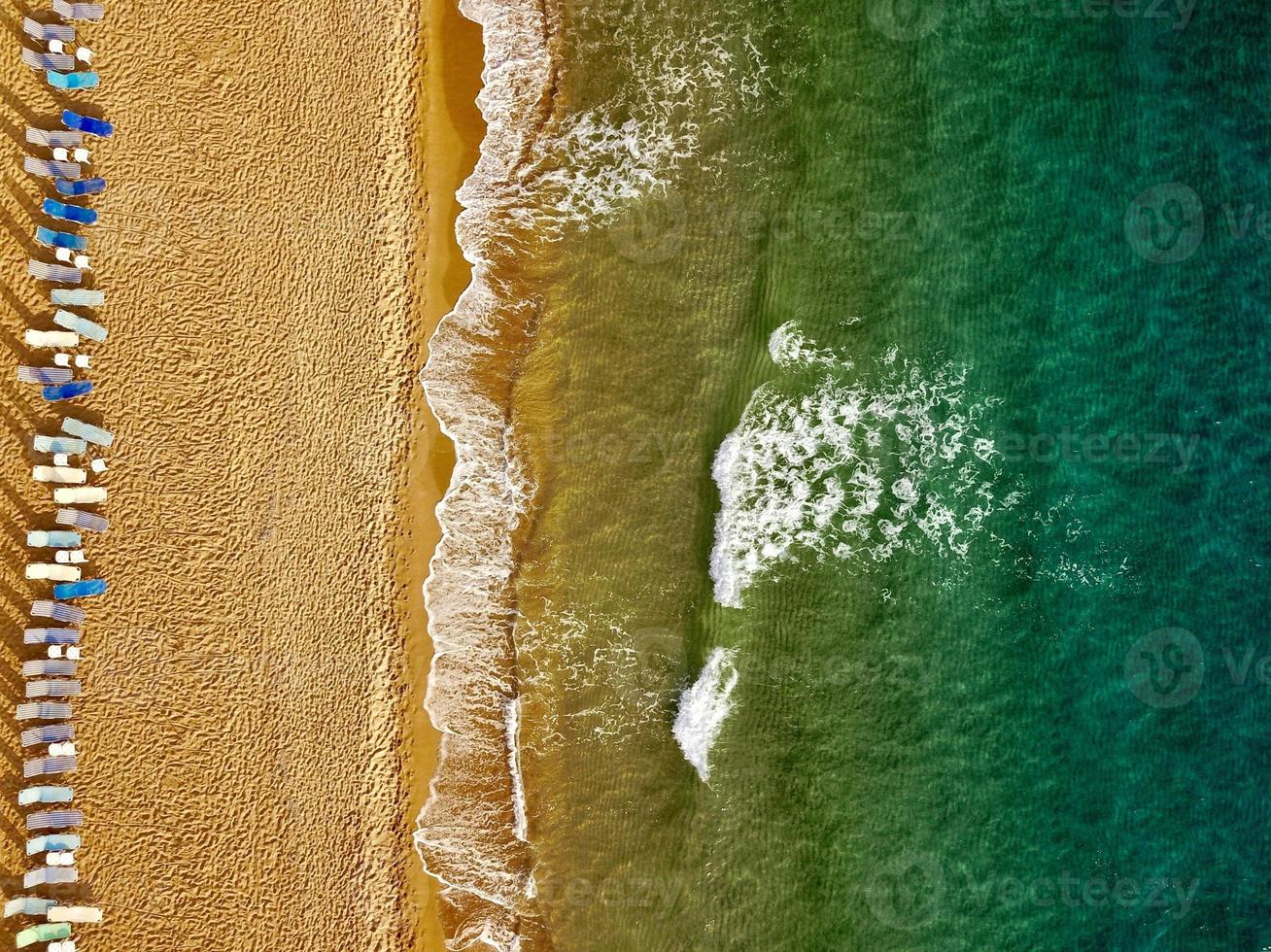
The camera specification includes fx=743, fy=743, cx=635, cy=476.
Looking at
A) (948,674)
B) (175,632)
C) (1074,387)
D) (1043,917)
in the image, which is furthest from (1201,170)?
(175,632)

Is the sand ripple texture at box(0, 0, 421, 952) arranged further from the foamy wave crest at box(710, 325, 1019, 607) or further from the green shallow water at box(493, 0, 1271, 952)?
the foamy wave crest at box(710, 325, 1019, 607)

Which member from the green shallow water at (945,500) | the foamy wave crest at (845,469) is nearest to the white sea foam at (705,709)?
the green shallow water at (945,500)

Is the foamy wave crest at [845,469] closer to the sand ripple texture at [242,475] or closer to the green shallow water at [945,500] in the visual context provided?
the green shallow water at [945,500]

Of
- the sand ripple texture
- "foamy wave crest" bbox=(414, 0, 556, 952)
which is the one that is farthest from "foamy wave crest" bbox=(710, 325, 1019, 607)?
the sand ripple texture

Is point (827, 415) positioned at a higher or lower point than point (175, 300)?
lower

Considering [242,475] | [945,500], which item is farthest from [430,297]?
[945,500]

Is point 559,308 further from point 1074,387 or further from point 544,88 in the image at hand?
point 1074,387
